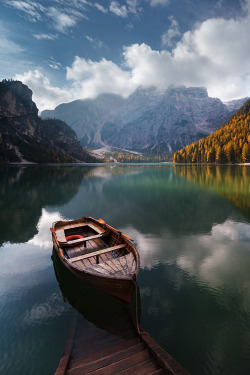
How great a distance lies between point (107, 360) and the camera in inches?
242

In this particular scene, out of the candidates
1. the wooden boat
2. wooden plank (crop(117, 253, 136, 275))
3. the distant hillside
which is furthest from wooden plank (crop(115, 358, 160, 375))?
the distant hillside

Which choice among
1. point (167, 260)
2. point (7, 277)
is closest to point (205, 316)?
point (167, 260)

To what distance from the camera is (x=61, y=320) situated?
8.83 metres

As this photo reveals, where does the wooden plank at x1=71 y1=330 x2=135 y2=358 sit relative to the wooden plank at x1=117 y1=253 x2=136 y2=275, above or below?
below

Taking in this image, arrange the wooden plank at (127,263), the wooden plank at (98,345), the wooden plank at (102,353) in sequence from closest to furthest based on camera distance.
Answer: the wooden plank at (102,353) → the wooden plank at (98,345) → the wooden plank at (127,263)

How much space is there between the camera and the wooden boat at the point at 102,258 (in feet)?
26.9

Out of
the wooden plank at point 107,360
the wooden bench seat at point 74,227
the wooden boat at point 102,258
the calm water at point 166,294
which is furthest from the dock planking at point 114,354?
the wooden bench seat at point 74,227

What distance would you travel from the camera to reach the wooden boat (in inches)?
323

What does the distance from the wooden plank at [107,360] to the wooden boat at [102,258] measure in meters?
1.80

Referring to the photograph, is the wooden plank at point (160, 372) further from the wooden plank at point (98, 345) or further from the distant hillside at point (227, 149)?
the distant hillside at point (227, 149)

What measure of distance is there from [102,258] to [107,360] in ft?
19.3

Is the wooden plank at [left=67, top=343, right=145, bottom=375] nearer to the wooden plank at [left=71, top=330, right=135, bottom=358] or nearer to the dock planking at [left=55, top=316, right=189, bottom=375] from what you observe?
the dock planking at [left=55, top=316, right=189, bottom=375]

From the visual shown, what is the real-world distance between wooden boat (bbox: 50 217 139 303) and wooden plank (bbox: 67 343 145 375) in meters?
1.80

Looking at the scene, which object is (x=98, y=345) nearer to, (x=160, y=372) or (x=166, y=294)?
(x=160, y=372)
